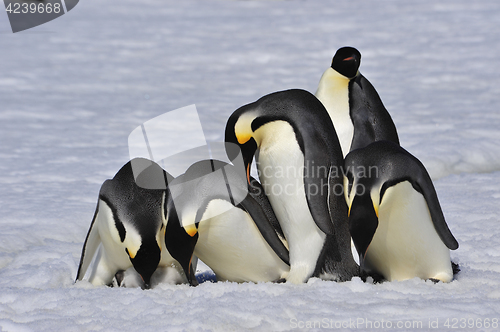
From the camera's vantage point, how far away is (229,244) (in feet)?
7.10

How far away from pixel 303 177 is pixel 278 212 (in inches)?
7.2

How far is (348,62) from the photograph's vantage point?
296 cm

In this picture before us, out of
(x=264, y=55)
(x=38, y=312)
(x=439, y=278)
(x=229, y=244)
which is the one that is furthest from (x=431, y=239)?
(x=264, y=55)

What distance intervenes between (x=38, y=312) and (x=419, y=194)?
137 centimetres

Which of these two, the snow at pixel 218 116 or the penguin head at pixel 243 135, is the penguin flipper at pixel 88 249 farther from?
the penguin head at pixel 243 135

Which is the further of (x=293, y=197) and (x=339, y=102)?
(x=339, y=102)

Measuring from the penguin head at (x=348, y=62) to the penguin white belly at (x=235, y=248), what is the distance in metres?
1.20

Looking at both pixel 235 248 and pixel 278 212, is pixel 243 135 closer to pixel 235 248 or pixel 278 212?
pixel 278 212

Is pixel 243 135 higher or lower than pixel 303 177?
higher

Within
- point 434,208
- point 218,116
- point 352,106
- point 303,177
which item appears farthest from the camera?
point 218,116

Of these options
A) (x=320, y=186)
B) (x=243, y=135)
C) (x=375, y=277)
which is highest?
(x=243, y=135)

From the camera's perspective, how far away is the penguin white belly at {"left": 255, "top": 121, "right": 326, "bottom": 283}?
2.15m

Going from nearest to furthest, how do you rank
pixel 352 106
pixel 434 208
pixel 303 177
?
pixel 434 208 < pixel 303 177 < pixel 352 106

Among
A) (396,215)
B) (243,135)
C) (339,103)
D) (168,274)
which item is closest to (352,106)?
(339,103)
